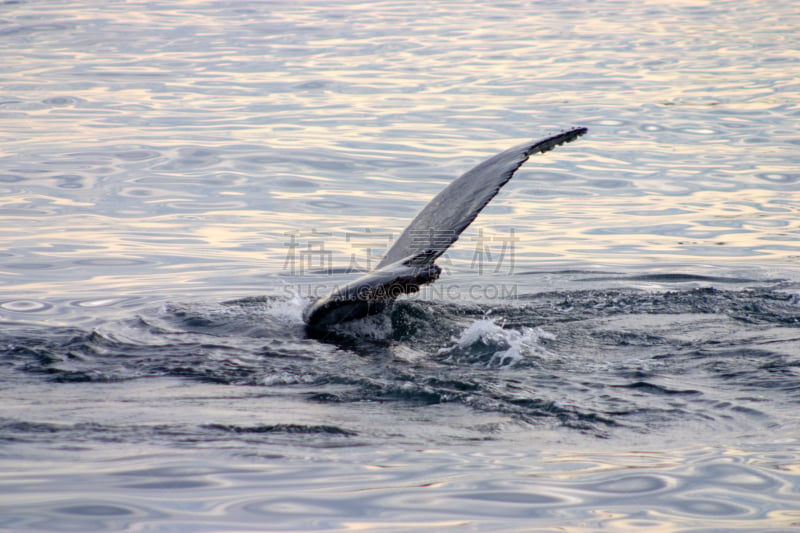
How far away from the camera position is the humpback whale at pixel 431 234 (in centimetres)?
553

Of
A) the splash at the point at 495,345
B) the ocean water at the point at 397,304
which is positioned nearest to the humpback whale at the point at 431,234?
the ocean water at the point at 397,304

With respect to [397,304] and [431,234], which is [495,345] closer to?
[431,234]

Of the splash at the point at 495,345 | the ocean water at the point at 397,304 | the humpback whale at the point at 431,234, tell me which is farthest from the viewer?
the splash at the point at 495,345

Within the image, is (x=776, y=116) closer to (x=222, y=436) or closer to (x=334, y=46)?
(x=334, y=46)

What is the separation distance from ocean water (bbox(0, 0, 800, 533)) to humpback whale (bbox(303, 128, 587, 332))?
0.76 feet

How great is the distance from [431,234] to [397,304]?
4.24 ft

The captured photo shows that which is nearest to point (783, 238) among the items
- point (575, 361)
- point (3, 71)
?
point (575, 361)

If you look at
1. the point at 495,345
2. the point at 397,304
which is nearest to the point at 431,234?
the point at 495,345

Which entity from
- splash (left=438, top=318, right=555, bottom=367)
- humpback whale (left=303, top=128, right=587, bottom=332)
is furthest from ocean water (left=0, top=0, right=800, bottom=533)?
humpback whale (left=303, top=128, right=587, bottom=332)

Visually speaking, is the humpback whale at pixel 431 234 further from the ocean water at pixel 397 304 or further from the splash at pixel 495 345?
the splash at pixel 495 345

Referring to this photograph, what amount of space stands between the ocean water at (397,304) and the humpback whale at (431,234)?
232 mm

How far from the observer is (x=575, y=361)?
577 centimetres

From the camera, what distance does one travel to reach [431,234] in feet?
19.9

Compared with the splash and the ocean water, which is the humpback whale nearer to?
the ocean water
